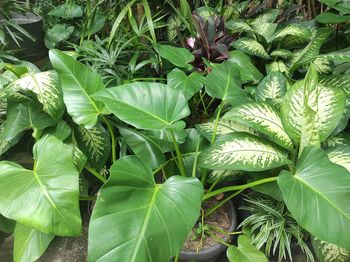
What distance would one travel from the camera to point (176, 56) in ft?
4.50

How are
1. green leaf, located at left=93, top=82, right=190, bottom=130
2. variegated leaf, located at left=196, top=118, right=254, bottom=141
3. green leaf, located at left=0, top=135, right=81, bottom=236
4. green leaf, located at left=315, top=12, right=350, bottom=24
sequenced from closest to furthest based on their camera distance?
1. green leaf, located at left=0, top=135, right=81, bottom=236
2. green leaf, located at left=93, top=82, right=190, bottom=130
3. variegated leaf, located at left=196, top=118, right=254, bottom=141
4. green leaf, located at left=315, top=12, right=350, bottom=24

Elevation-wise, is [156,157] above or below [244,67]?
below

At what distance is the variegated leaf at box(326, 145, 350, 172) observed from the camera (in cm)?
95

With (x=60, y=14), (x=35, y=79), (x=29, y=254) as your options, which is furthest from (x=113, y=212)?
(x=60, y=14)

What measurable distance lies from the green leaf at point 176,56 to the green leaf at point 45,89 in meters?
0.51

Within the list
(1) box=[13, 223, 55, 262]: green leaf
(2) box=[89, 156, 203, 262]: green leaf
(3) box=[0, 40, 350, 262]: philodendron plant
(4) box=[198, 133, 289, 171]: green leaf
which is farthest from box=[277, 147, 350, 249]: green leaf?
(1) box=[13, 223, 55, 262]: green leaf

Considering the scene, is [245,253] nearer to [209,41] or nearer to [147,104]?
[147,104]

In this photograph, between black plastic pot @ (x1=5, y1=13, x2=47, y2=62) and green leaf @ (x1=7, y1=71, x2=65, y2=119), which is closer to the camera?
green leaf @ (x1=7, y1=71, x2=65, y2=119)

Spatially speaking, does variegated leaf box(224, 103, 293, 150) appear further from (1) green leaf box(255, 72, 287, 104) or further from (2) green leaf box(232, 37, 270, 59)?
(2) green leaf box(232, 37, 270, 59)

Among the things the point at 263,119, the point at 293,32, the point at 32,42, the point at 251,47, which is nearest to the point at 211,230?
the point at 263,119

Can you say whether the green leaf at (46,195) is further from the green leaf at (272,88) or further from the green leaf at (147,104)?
the green leaf at (272,88)

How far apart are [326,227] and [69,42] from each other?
Result: 1.74 m

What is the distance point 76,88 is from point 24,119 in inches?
10.0

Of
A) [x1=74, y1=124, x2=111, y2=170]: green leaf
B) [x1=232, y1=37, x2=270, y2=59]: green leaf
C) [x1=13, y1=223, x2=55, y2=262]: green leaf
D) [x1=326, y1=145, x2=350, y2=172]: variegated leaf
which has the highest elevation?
[x1=232, y1=37, x2=270, y2=59]: green leaf
